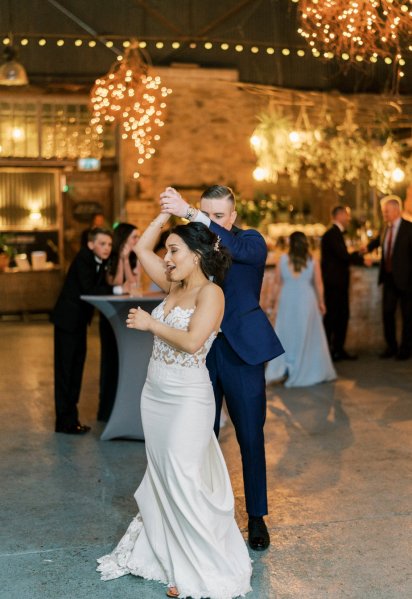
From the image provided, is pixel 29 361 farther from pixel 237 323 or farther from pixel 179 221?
pixel 237 323

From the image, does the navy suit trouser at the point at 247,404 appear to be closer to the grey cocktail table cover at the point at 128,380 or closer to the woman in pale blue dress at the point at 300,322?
the grey cocktail table cover at the point at 128,380

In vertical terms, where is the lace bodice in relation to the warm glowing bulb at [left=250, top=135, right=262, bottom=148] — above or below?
below

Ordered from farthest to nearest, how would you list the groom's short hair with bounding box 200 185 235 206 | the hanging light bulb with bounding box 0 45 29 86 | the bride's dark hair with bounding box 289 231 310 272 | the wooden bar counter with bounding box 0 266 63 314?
1. the wooden bar counter with bounding box 0 266 63 314
2. the hanging light bulb with bounding box 0 45 29 86
3. the bride's dark hair with bounding box 289 231 310 272
4. the groom's short hair with bounding box 200 185 235 206

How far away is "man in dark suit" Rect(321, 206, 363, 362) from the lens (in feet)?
34.8

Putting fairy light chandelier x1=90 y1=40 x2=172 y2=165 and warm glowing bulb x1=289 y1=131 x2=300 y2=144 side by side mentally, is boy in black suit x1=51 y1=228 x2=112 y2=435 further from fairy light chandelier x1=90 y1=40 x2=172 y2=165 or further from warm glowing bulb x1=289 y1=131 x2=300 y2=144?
warm glowing bulb x1=289 y1=131 x2=300 y2=144

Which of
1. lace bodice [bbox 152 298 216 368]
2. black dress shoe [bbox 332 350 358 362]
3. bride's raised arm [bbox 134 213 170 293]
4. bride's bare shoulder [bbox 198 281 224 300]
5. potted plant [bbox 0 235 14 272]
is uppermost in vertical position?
bride's raised arm [bbox 134 213 170 293]

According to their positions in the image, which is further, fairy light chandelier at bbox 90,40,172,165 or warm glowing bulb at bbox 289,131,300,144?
warm glowing bulb at bbox 289,131,300,144

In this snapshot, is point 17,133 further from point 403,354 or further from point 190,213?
point 190,213

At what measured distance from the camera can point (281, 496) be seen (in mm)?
5559

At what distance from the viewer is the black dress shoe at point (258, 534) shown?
4.69 metres

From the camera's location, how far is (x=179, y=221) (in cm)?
1273

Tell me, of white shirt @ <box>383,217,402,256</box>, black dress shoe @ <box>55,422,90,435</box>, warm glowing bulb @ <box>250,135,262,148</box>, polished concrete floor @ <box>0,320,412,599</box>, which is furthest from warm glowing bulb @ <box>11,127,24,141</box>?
black dress shoe @ <box>55,422,90,435</box>

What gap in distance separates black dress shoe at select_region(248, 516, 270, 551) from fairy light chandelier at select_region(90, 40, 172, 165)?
8026 millimetres

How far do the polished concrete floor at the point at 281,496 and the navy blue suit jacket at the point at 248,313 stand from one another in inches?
36.6
